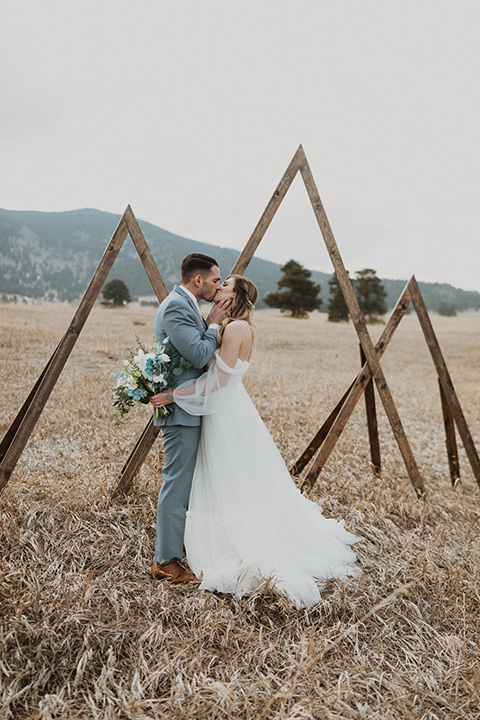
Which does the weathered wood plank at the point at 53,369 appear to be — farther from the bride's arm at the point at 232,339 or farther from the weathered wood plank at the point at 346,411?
the weathered wood plank at the point at 346,411

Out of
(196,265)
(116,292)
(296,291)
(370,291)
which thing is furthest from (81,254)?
(196,265)

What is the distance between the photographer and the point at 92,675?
7.95 ft

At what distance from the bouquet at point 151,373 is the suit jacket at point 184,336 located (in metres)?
0.06

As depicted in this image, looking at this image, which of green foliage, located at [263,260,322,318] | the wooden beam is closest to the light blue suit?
the wooden beam

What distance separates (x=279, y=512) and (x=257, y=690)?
53.4 inches

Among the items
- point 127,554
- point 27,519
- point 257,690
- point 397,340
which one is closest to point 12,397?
point 27,519

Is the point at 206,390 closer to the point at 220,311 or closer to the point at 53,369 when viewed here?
the point at 220,311

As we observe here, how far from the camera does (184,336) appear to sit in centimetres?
310

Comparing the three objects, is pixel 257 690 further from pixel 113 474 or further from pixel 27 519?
pixel 113 474

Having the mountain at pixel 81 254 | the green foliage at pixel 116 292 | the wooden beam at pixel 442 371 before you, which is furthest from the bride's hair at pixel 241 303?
the mountain at pixel 81 254

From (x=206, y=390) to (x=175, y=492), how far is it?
0.82m

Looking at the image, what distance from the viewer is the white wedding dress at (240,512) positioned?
3.24 metres

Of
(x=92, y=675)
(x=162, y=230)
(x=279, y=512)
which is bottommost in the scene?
(x=92, y=675)

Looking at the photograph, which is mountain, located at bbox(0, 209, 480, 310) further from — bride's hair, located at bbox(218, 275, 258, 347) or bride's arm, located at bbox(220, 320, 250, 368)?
bride's arm, located at bbox(220, 320, 250, 368)
